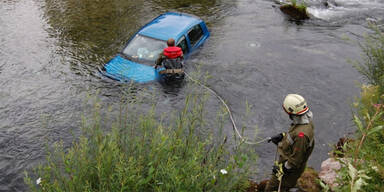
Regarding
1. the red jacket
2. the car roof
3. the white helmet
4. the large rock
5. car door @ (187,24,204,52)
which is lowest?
the large rock

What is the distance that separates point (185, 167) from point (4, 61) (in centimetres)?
881

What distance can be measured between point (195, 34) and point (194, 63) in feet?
4.05

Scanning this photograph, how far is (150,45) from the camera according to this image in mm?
9391

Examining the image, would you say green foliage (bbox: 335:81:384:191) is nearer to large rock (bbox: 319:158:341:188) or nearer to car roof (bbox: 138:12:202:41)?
large rock (bbox: 319:158:341:188)

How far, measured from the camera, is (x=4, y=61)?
33.3 feet

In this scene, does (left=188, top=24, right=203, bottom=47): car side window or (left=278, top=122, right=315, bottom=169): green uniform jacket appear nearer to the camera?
(left=278, top=122, right=315, bottom=169): green uniform jacket

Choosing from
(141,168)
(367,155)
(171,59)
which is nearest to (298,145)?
(367,155)

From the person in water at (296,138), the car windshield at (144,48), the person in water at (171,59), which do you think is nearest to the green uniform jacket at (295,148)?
the person in water at (296,138)

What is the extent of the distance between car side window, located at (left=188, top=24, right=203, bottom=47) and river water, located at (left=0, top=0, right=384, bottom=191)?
533 mm

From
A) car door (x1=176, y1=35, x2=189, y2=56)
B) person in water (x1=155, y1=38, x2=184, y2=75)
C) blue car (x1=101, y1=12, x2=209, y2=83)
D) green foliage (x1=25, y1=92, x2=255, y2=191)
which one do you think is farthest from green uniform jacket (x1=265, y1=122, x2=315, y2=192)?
car door (x1=176, y1=35, x2=189, y2=56)

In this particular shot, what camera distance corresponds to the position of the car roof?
961cm

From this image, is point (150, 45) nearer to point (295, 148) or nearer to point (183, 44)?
point (183, 44)

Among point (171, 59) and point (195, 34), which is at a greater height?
point (171, 59)

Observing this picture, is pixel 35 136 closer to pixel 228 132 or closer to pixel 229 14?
pixel 228 132
